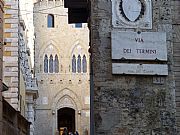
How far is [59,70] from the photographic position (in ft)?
151

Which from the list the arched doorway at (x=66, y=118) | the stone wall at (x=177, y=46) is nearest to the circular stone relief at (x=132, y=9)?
the stone wall at (x=177, y=46)

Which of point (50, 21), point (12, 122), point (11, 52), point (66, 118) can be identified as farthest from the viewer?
point (66, 118)

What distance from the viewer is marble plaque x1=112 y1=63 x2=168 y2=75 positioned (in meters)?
14.0

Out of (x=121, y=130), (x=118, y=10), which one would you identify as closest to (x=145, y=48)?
(x=118, y=10)

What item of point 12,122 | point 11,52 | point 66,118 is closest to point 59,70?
point 66,118

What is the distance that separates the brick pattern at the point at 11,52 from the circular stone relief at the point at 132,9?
7.53 m

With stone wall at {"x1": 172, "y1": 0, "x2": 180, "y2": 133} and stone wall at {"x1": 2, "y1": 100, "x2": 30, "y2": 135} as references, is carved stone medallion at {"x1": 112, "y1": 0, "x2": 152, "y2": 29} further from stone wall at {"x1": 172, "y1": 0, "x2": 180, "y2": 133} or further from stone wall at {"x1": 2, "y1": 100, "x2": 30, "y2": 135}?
stone wall at {"x1": 2, "y1": 100, "x2": 30, "y2": 135}

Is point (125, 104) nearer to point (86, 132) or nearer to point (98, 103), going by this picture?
point (98, 103)

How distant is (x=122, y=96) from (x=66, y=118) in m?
34.8

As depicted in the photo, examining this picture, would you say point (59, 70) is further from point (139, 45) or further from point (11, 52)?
point (139, 45)

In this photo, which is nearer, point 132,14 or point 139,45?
point 139,45

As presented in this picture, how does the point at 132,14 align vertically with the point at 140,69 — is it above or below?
above

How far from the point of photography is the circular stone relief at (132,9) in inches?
568

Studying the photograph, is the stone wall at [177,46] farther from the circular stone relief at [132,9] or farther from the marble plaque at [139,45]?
the circular stone relief at [132,9]
